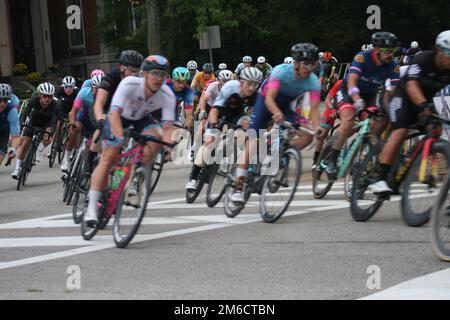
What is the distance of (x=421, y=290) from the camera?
6.54 meters

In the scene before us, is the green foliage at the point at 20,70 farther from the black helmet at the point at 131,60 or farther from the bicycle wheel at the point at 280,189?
the bicycle wheel at the point at 280,189

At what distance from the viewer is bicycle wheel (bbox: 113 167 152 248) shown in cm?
890

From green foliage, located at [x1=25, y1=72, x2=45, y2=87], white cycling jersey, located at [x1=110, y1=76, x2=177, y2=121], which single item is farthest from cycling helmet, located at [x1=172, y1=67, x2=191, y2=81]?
green foliage, located at [x1=25, y1=72, x2=45, y2=87]

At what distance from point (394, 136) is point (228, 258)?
209 cm

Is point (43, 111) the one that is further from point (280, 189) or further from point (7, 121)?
point (280, 189)

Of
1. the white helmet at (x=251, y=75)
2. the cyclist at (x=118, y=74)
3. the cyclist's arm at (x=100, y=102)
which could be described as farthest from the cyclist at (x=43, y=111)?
the cyclist's arm at (x=100, y=102)

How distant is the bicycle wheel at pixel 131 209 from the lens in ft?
29.2

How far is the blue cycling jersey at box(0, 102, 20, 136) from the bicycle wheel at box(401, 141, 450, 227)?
6855mm

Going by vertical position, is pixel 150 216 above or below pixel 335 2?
below

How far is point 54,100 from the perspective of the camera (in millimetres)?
17531
